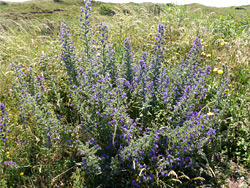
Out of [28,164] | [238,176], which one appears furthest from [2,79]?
[238,176]

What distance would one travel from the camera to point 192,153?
260 cm

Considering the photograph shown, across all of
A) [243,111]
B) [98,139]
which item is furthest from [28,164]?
[243,111]

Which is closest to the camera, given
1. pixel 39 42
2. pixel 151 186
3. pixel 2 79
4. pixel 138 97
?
pixel 151 186

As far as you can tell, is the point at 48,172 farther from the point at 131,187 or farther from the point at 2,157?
the point at 131,187

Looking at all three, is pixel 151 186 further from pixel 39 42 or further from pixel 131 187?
pixel 39 42

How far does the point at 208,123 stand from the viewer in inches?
103

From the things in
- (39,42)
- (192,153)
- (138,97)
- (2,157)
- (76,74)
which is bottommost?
(2,157)

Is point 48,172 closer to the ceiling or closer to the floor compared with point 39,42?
closer to the floor

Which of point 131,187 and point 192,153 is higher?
point 192,153

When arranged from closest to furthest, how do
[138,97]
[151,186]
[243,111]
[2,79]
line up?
[151,186] < [138,97] < [243,111] < [2,79]

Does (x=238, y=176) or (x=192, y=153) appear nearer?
(x=192, y=153)

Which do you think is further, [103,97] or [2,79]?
[2,79]

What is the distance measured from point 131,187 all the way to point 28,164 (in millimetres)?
1545

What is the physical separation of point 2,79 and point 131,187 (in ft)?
12.0
